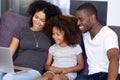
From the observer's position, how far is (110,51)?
1.95 metres

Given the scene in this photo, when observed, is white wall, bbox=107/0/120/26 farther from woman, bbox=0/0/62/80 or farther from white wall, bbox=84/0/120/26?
woman, bbox=0/0/62/80

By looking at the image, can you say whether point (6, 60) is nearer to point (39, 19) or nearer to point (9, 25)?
point (39, 19)

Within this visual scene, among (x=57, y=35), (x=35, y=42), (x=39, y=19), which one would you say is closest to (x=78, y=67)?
(x=57, y=35)

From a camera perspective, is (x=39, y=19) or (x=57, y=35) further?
(x=39, y=19)

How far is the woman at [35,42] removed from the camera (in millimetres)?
2199

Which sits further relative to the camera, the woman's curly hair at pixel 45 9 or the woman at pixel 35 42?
the woman's curly hair at pixel 45 9

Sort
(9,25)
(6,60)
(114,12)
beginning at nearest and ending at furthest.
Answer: (6,60), (9,25), (114,12)

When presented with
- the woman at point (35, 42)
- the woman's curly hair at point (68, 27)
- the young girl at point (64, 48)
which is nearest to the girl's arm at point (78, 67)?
the young girl at point (64, 48)

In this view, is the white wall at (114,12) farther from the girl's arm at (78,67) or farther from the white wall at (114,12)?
the girl's arm at (78,67)

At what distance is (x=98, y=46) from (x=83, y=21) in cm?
25

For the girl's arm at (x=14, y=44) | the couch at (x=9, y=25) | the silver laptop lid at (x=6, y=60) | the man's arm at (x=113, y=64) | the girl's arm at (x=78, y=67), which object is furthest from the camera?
the couch at (x=9, y=25)

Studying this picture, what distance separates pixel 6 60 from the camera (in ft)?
5.97

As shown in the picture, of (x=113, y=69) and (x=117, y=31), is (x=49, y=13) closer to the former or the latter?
(x=117, y=31)

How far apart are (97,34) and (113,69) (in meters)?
0.34
